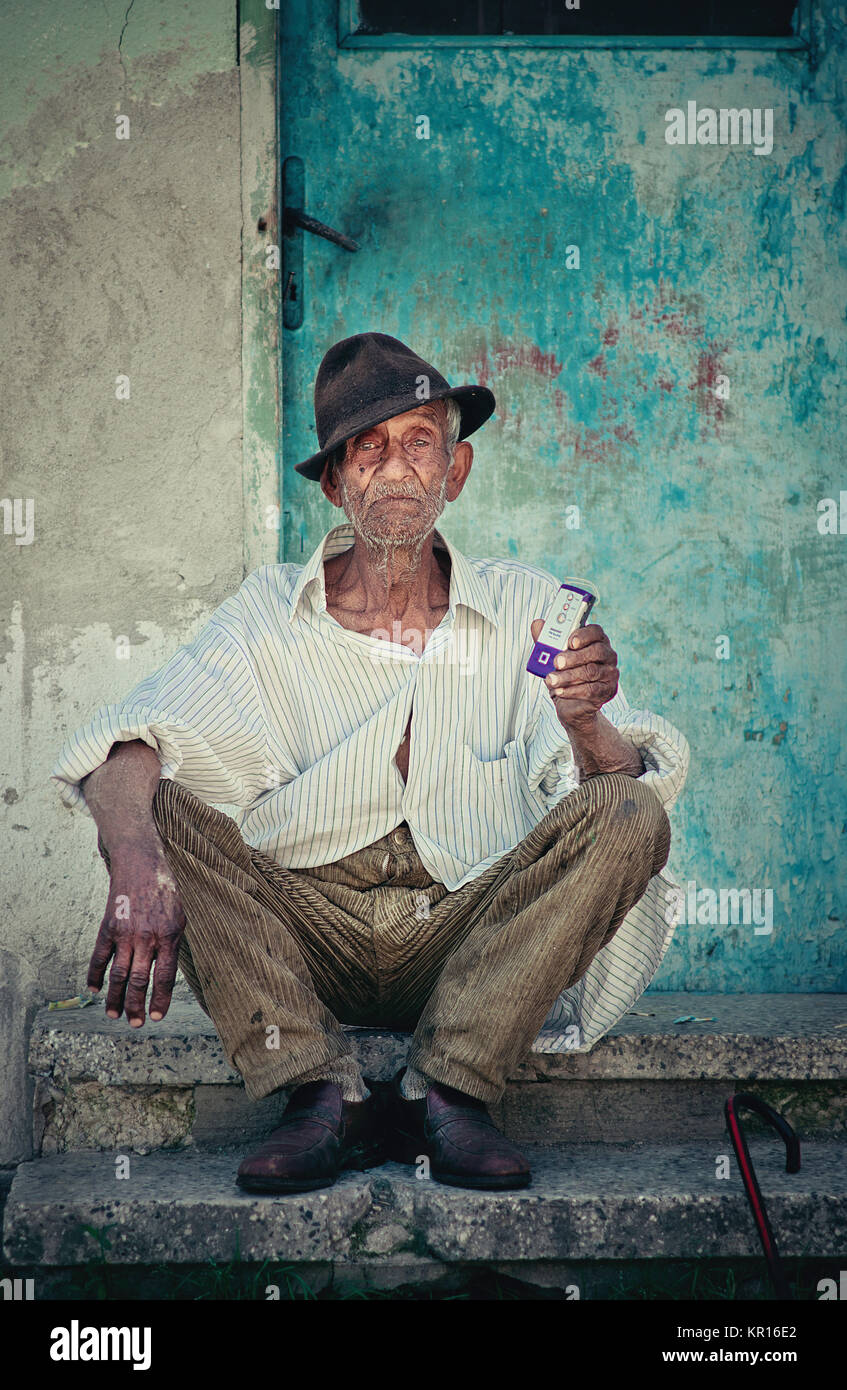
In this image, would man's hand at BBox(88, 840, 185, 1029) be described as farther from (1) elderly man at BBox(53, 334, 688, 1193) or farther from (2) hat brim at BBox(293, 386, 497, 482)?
(2) hat brim at BBox(293, 386, 497, 482)

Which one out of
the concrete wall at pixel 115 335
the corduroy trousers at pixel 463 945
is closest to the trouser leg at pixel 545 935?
the corduroy trousers at pixel 463 945

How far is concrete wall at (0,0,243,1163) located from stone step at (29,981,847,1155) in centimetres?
73

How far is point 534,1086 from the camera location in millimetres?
2514

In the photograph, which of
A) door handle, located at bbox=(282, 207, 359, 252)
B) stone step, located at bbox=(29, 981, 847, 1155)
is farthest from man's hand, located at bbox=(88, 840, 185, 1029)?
door handle, located at bbox=(282, 207, 359, 252)

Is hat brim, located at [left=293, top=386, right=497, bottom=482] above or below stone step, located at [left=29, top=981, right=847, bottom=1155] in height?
above

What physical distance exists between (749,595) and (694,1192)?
66.5 inches

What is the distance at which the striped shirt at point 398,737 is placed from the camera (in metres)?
2.42

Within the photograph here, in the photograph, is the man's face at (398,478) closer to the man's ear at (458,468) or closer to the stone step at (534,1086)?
the man's ear at (458,468)

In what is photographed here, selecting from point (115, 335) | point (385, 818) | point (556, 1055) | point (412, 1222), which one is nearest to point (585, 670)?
point (385, 818)

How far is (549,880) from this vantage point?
2.21 m

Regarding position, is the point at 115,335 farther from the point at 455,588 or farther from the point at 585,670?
the point at 585,670

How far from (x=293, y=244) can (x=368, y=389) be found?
94 cm

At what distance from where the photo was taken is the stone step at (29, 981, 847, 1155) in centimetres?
249

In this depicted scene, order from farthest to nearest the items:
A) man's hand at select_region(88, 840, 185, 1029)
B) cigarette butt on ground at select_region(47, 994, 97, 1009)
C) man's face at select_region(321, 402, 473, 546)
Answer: cigarette butt on ground at select_region(47, 994, 97, 1009)
man's face at select_region(321, 402, 473, 546)
man's hand at select_region(88, 840, 185, 1029)
